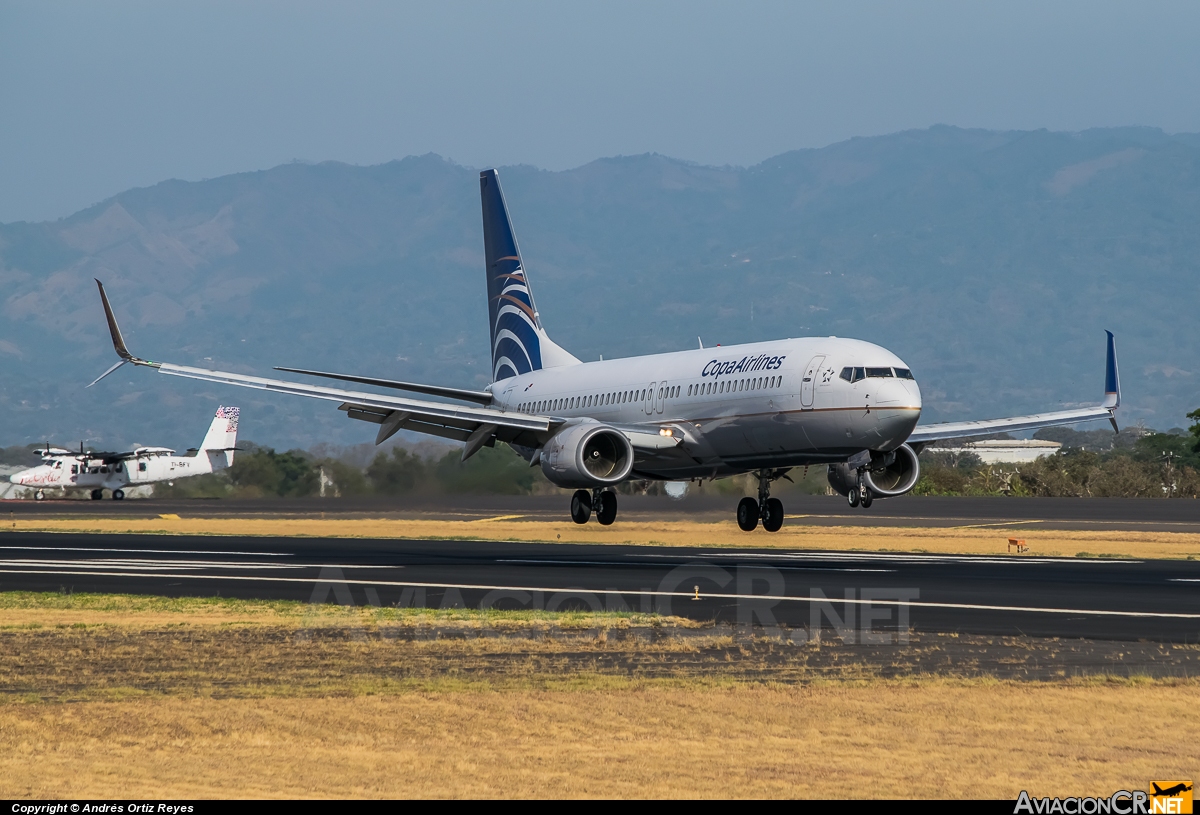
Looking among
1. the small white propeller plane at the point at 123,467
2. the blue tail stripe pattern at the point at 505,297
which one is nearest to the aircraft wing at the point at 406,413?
the blue tail stripe pattern at the point at 505,297

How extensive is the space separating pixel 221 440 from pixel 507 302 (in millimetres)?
56092

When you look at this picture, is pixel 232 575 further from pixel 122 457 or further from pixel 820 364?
pixel 122 457

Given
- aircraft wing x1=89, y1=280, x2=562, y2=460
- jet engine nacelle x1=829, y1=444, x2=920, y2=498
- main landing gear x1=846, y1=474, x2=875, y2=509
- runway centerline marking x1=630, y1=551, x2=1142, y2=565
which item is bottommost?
runway centerline marking x1=630, y1=551, x2=1142, y2=565

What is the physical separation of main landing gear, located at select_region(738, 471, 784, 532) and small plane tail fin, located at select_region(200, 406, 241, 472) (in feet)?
215

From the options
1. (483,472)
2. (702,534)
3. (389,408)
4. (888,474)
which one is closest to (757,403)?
(888,474)

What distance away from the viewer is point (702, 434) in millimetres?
41594

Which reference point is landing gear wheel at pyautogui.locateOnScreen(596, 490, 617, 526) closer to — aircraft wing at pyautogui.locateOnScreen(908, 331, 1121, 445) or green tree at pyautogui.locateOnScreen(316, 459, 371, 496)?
aircraft wing at pyautogui.locateOnScreen(908, 331, 1121, 445)

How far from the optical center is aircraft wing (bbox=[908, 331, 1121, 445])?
44188 mm

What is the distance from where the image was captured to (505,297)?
54844 millimetres

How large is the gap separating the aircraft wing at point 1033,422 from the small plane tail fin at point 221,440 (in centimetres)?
6757

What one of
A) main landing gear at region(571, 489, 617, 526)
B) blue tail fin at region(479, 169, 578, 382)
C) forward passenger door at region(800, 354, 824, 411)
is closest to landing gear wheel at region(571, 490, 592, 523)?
main landing gear at region(571, 489, 617, 526)

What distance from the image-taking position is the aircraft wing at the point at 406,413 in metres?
42.8

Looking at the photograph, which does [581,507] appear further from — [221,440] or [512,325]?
[221,440]
